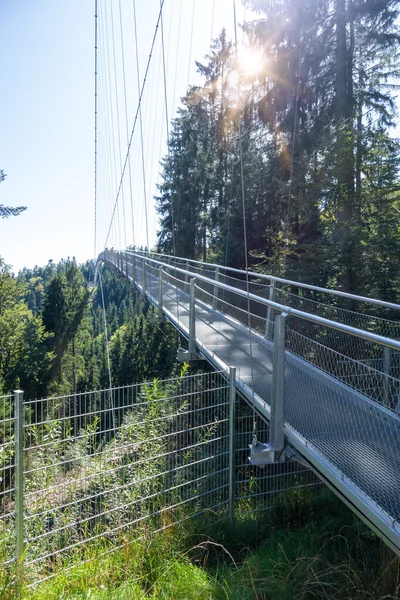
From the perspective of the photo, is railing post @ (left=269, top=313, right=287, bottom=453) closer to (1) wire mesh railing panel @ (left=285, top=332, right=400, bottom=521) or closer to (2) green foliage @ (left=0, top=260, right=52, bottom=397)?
(1) wire mesh railing panel @ (left=285, top=332, right=400, bottom=521)

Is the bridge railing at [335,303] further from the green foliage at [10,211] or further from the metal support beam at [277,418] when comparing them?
the green foliage at [10,211]

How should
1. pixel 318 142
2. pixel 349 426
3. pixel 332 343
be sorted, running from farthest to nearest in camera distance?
1. pixel 318 142
2. pixel 332 343
3. pixel 349 426

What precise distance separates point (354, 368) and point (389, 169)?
7.25 metres

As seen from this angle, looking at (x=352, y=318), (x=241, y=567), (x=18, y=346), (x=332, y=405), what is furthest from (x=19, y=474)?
(x=18, y=346)

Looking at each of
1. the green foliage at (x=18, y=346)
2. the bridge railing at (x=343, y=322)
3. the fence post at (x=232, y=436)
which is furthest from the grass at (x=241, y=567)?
the green foliage at (x=18, y=346)

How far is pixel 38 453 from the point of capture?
8.71ft

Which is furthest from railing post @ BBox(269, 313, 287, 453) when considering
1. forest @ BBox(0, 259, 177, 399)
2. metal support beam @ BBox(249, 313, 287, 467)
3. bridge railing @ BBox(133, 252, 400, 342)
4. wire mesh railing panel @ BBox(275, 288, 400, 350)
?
forest @ BBox(0, 259, 177, 399)

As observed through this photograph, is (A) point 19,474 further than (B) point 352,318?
No

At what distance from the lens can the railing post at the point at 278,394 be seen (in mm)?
2734

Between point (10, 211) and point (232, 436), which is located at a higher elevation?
point (10, 211)

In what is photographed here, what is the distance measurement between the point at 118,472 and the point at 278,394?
3.72 ft

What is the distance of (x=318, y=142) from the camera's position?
418 inches

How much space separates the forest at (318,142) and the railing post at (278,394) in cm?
452

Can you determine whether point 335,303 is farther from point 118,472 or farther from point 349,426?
point 118,472
